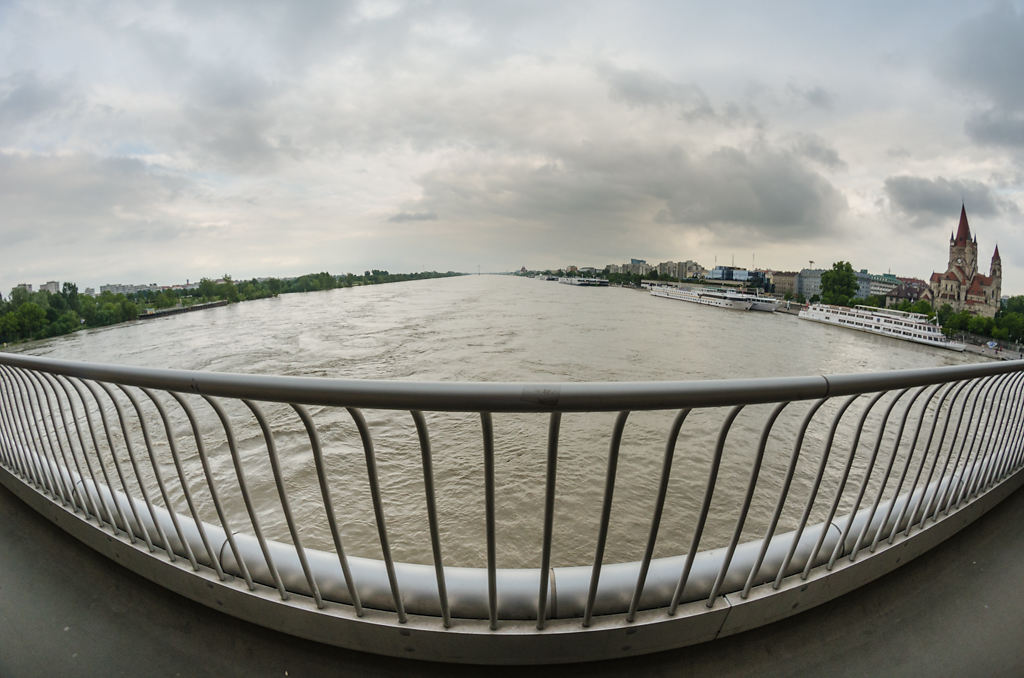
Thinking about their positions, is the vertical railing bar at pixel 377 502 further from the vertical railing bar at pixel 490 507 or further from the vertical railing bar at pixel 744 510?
the vertical railing bar at pixel 744 510

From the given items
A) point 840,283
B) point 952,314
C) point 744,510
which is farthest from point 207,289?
point 952,314

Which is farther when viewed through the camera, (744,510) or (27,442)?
(27,442)

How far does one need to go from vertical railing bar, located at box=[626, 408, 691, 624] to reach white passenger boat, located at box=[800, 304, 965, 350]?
30052mm

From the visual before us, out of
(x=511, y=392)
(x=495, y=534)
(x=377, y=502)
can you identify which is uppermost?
(x=511, y=392)

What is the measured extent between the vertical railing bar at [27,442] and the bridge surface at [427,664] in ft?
1.12

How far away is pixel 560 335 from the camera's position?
17.0m

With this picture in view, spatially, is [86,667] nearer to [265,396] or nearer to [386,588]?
[386,588]

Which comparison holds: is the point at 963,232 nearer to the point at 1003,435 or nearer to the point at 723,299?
the point at 723,299

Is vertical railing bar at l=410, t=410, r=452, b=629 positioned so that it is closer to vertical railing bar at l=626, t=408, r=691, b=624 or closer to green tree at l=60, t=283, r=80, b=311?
vertical railing bar at l=626, t=408, r=691, b=624

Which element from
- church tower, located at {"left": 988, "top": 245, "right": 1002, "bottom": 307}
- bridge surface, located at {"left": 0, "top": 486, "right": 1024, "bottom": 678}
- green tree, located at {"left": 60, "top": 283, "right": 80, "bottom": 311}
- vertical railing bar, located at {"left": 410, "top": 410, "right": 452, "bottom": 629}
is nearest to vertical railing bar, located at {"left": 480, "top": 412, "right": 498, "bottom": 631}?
vertical railing bar, located at {"left": 410, "top": 410, "right": 452, "bottom": 629}

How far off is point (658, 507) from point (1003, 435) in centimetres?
201

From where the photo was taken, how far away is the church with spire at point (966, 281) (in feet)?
149

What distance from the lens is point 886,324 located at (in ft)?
77.5

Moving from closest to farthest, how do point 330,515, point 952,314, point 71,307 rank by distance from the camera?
point 330,515 < point 71,307 < point 952,314
